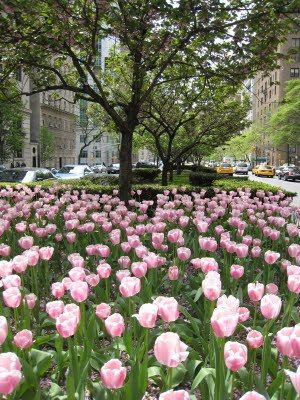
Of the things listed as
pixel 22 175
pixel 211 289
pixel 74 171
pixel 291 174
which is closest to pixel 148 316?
pixel 211 289

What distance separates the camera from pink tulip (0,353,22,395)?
55.5 inches

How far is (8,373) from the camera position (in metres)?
1.41

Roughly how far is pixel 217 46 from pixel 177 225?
5.53 meters

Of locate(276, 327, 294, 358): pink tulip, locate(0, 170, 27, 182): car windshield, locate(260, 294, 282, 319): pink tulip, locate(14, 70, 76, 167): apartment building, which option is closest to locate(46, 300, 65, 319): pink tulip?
locate(260, 294, 282, 319): pink tulip

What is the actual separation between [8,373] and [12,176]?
634 inches

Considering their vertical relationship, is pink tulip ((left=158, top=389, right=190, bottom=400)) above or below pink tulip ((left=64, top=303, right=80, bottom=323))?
below

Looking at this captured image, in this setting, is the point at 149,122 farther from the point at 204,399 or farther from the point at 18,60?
the point at 204,399

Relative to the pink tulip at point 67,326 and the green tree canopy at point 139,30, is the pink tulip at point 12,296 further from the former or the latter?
the green tree canopy at point 139,30

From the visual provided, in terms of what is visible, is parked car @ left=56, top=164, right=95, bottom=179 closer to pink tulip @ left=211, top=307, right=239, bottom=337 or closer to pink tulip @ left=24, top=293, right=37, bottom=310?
pink tulip @ left=24, top=293, right=37, bottom=310

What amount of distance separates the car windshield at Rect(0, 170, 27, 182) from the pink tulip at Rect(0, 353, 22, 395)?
51.3 feet

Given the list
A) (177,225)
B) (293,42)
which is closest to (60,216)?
(177,225)

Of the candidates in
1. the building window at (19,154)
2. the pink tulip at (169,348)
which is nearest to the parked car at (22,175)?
the pink tulip at (169,348)

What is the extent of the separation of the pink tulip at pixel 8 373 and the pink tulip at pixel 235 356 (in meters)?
0.72

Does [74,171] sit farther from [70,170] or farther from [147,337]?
[147,337]
